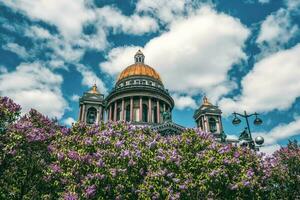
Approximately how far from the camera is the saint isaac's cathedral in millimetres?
53284

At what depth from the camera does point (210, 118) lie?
5478 centimetres

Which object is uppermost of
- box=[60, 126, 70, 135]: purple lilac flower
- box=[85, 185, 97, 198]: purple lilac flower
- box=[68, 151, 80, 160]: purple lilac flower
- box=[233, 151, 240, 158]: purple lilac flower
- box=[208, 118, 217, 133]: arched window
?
box=[208, 118, 217, 133]: arched window

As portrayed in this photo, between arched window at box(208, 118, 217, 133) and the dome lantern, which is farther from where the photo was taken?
the dome lantern

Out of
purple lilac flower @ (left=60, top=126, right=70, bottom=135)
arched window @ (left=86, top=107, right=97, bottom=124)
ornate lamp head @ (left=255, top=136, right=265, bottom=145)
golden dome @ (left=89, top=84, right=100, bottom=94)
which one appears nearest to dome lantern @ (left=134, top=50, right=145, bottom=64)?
golden dome @ (left=89, top=84, right=100, bottom=94)

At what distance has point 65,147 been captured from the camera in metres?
19.3

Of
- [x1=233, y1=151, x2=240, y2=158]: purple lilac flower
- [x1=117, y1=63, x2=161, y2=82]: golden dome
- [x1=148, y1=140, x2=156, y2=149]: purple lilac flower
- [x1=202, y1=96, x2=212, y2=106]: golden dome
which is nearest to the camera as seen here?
[x1=148, y1=140, x2=156, y2=149]: purple lilac flower

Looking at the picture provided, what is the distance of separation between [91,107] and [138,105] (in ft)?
30.4

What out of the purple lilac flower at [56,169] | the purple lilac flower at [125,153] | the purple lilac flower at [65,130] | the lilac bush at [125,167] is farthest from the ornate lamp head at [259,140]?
the purple lilac flower at [65,130]

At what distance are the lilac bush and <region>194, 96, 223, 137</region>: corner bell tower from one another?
1252 inches

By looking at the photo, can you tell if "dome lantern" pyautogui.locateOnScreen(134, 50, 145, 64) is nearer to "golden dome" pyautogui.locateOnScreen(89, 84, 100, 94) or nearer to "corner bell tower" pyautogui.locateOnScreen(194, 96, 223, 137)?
"golden dome" pyautogui.locateOnScreen(89, 84, 100, 94)

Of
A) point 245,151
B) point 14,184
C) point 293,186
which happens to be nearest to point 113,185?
point 14,184

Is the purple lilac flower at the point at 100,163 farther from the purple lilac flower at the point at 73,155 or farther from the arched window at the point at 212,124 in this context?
the arched window at the point at 212,124

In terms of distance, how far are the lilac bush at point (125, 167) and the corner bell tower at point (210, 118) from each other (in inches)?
1252

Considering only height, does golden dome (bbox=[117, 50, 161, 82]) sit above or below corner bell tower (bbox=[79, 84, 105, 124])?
above
